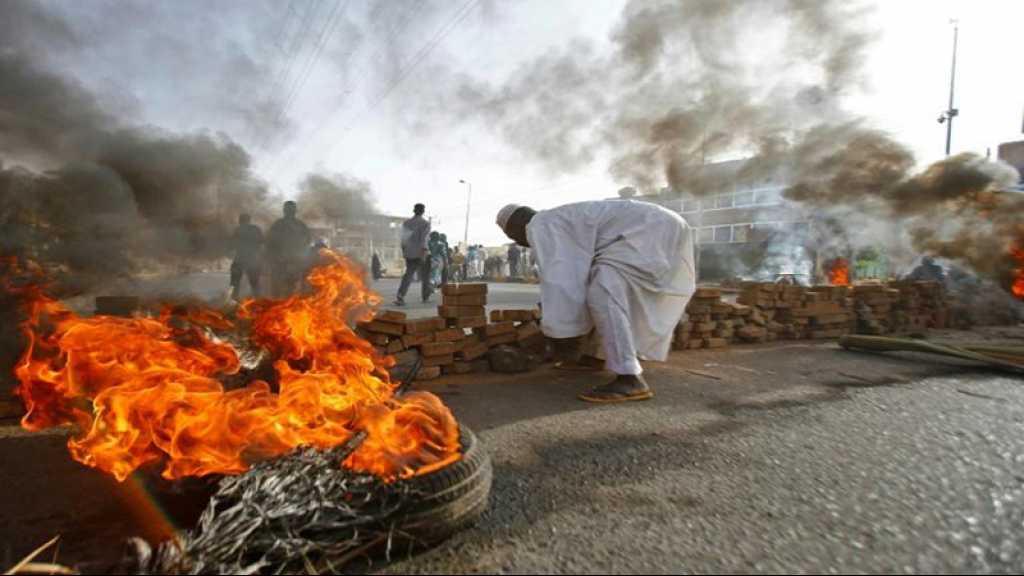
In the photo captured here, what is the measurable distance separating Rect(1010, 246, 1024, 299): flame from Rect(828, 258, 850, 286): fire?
4606 millimetres

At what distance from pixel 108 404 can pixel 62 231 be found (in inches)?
105

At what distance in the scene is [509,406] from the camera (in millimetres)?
3760

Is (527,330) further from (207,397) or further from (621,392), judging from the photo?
(207,397)

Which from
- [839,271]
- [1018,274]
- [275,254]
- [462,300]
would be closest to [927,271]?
[1018,274]

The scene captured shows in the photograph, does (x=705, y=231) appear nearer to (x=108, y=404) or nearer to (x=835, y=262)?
(x=835, y=262)

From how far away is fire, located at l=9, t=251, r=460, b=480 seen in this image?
82.3 inches

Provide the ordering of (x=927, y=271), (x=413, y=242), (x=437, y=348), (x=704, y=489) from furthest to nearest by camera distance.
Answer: (x=927, y=271) < (x=413, y=242) < (x=437, y=348) < (x=704, y=489)

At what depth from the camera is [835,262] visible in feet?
54.1

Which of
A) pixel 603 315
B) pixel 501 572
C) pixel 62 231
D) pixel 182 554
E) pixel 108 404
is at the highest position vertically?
pixel 62 231

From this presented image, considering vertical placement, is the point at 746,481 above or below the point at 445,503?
below

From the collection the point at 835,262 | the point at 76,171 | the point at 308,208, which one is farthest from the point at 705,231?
the point at 76,171

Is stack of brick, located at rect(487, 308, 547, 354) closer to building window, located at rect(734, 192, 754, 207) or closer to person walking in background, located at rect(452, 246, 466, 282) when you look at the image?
person walking in background, located at rect(452, 246, 466, 282)

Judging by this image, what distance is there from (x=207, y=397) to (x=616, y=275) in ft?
9.64

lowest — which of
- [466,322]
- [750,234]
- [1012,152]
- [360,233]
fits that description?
[466,322]
